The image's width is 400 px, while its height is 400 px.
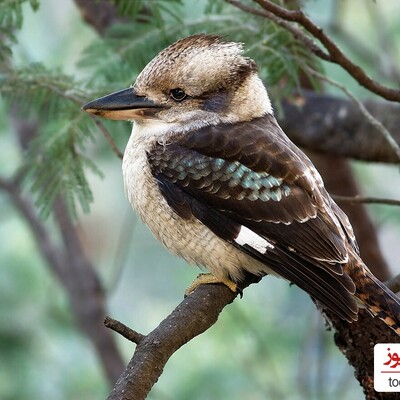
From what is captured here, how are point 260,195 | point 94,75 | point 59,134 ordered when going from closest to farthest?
1. point 260,195
2. point 59,134
3. point 94,75

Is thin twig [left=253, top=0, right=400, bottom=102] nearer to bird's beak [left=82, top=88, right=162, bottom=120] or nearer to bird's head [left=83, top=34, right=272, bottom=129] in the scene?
bird's head [left=83, top=34, right=272, bottom=129]

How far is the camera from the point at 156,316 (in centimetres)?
573

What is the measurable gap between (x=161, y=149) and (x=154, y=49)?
77cm

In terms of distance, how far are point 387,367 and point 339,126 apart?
1.76 m

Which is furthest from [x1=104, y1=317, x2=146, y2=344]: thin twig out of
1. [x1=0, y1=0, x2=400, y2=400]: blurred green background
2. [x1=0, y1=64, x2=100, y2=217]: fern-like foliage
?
[x1=0, y1=0, x2=400, y2=400]: blurred green background

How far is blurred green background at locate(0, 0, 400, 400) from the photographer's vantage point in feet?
16.1

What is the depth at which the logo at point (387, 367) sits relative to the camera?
8.47ft

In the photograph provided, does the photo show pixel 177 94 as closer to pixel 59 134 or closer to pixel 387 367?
pixel 59 134

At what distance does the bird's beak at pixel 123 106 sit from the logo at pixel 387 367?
0.93 metres

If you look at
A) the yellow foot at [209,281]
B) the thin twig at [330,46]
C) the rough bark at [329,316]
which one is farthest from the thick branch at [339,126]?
the yellow foot at [209,281]

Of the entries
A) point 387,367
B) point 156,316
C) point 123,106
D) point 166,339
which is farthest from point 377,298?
point 156,316

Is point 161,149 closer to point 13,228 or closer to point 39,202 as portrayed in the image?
point 39,202

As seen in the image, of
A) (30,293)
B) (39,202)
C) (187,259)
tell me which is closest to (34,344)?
(30,293)

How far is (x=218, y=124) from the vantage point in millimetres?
2908
